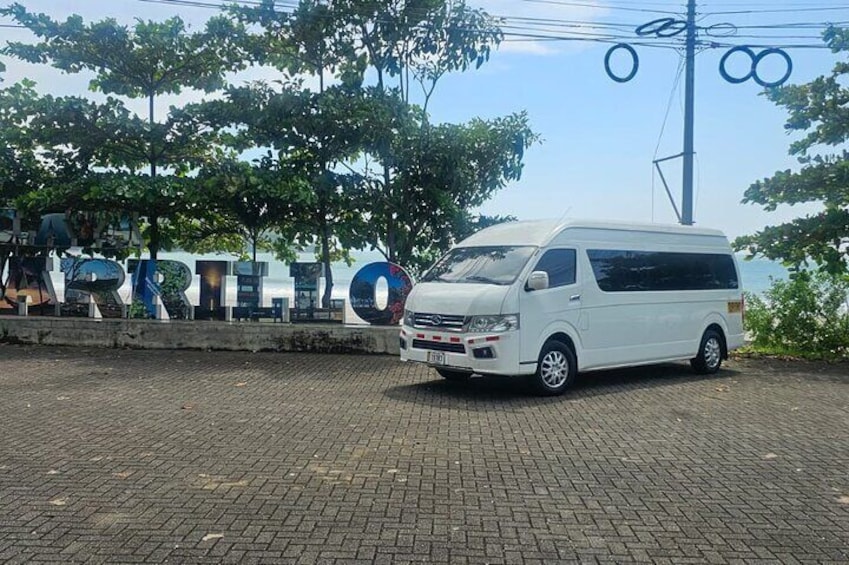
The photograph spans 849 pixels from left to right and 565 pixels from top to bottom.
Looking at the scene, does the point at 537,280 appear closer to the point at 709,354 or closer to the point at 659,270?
the point at 659,270

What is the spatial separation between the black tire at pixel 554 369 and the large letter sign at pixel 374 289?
4421 mm

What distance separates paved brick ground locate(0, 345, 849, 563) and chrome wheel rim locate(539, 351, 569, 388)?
0.31 m

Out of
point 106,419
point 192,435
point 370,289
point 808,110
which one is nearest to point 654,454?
point 192,435

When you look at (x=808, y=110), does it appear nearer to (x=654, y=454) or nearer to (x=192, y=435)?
(x=654, y=454)

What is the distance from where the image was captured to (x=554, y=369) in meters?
8.77

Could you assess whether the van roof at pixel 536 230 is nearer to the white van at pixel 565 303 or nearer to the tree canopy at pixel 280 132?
the white van at pixel 565 303

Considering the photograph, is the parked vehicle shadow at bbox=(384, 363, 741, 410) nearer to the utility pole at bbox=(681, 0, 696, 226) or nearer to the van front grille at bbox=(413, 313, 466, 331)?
the van front grille at bbox=(413, 313, 466, 331)

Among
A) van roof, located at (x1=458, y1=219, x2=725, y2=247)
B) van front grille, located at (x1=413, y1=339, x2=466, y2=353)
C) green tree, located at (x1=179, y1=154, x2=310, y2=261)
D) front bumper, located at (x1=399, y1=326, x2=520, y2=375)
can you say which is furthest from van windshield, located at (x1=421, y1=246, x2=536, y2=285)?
green tree, located at (x1=179, y1=154, x2=310, y2=261)

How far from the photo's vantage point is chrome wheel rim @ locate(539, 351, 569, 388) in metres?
8.66

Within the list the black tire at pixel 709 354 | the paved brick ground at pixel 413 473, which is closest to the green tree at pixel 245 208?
the paved brick ground at pixel 413 473

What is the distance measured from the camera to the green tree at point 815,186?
484 inches

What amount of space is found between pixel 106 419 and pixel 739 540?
19.1 feet

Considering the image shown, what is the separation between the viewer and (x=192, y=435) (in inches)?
252

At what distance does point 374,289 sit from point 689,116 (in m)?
Answer: 7.07
